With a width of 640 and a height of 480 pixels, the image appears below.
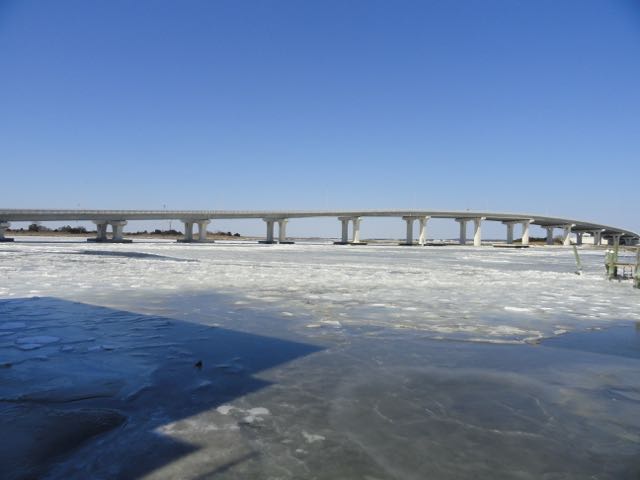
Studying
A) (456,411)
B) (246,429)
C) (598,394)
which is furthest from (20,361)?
(598,394)

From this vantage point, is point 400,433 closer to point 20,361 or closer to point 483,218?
point 20,361

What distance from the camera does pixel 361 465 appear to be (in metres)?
3.22

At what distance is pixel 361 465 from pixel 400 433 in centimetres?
68

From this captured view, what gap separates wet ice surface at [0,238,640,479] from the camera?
328 centimetres

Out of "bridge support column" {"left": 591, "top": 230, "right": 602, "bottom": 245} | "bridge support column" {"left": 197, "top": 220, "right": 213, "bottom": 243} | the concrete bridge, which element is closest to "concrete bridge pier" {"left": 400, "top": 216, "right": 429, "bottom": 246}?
the concrete bridge

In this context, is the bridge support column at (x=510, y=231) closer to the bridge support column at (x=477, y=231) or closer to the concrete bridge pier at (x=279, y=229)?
the bridge support column at (x=477, y=231)

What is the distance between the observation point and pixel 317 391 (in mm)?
4809

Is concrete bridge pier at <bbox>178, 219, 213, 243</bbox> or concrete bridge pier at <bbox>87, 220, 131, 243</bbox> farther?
concrete bridge pier at <bbox>178, 219, 213, 243</bbox>

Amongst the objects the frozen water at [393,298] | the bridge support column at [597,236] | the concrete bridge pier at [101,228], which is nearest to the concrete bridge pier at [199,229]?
the concrete bridge pier at [101,228]

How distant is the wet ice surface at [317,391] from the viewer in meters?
3.28

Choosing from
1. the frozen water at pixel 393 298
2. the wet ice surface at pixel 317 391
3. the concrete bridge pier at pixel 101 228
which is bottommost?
the frozen water at pixel 393 298

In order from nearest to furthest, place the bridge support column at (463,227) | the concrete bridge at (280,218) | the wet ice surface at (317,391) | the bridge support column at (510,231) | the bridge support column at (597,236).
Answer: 1. the wet ice surface at (317,391)
2. the concrete bridge at (280,218)
3. the bridge support column at (463,227)
4. the bridge support column at (510,231)
5. the bridge support column at (597,236)

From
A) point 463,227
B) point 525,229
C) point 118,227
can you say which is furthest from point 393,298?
point 525,229

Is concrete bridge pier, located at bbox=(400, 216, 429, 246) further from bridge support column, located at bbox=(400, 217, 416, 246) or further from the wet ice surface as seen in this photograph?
the wet ice surface
